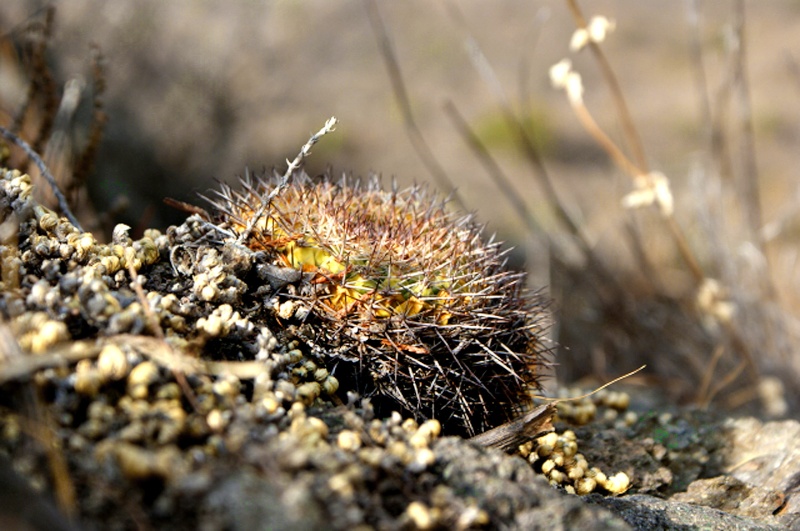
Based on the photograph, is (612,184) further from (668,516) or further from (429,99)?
(668,516)

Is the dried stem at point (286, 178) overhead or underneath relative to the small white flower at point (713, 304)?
overhead

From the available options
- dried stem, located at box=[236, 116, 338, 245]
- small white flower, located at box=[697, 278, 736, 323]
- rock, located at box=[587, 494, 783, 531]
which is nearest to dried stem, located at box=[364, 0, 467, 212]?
dried stem, located at box=[236, 116, 338, 245]

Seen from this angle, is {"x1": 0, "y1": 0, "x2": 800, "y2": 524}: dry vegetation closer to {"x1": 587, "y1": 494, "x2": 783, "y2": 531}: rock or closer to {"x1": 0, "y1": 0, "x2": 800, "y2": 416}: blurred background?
{"x1": 0, "y1": 0, "x2": 800, "y2": 416}: blurred background

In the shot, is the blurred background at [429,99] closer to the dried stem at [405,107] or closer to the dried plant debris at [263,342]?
the dried stem at [405,107]

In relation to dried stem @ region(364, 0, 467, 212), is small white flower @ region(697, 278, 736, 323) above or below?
below

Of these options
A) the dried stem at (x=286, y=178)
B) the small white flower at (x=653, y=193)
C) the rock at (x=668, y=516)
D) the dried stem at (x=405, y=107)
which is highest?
the dried stem at (x=405, y=107)

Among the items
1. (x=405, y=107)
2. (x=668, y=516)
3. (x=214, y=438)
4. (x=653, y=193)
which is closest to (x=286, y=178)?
(x=214, y=438)

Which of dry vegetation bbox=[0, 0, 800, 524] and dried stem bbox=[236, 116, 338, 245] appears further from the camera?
dry vegetation bbox=[0, 0, 800, 524]

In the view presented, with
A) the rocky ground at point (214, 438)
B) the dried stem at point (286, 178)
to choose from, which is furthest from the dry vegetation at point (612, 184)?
the dried stem at point (286, 178)

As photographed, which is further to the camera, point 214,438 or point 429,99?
point 429,99
